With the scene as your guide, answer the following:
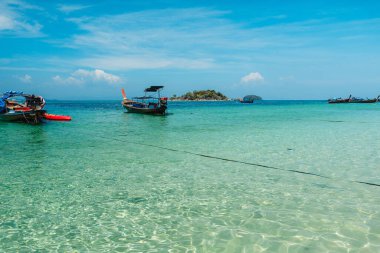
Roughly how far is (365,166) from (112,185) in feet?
25.3

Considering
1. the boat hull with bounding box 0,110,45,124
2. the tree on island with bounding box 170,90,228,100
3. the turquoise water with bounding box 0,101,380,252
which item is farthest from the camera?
the tree on island with bounding box 170,90,228,100

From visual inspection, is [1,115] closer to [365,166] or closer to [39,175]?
[39,175]

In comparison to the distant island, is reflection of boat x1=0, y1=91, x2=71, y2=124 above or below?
below

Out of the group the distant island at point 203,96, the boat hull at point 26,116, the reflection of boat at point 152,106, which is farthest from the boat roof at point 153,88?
the distant island at point 203,96

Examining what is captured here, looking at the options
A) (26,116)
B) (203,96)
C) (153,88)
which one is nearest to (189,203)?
(26,116)

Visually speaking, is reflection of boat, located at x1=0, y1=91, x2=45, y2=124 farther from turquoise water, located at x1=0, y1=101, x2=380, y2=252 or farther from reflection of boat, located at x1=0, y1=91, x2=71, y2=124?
turquoise water, located at x1=0, y1=101, x2=380, y2=252

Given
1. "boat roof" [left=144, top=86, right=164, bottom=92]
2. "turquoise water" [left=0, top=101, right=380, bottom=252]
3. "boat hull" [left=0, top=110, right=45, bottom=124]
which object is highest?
"boat roof" [left=144, top=86, right=164, bottom=92]

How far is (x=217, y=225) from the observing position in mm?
5367

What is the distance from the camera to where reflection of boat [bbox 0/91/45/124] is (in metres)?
26.5

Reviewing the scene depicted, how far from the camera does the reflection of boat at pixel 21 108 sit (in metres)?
26.5

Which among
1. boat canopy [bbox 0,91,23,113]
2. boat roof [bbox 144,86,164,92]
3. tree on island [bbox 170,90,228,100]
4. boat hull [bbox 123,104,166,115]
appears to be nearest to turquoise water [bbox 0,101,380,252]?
boat canopy [bbox 0,91,23,113]

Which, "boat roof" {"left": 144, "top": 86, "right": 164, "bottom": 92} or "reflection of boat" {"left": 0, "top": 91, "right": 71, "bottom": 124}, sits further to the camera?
"boat roof" {"left": 144, "top": 86, "right": 164, "bottom": 92}

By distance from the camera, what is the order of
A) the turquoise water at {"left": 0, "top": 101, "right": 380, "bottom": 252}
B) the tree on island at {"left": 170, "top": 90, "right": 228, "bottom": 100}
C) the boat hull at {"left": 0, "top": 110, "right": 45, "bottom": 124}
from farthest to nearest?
the tree on island at {"left": 170, "top": 90, "right": 228, "bottom": 100} → the boat hull at {"left": 0, "top": 110, "right": 45, "bottom": 124} → the turquoise water at {"left": 0, "top": 101, "right": 380, "bottom": 252}

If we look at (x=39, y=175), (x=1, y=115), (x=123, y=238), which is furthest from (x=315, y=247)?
(x=1, y=115)
